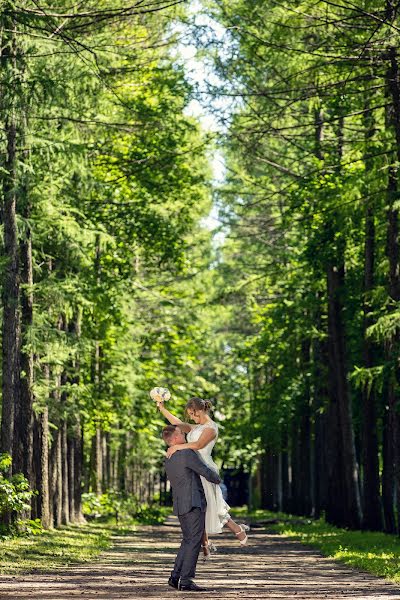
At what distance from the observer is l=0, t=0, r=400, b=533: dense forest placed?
67.9ft

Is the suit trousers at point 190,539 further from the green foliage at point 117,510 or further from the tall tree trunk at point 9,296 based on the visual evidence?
the green foliage at point 117,510

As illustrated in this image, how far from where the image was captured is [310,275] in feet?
113

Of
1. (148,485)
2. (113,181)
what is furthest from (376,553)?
(148,485)

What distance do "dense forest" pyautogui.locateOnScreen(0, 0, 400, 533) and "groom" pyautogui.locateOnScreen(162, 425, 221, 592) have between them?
186 inches

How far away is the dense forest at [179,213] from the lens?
20.7m

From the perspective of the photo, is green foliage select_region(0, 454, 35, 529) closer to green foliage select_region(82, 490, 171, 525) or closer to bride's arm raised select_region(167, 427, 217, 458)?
bride's arm raised select_region(167, 427, 217, 458)

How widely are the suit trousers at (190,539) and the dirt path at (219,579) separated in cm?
32

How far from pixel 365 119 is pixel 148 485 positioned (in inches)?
2049

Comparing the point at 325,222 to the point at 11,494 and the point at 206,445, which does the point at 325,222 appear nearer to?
the point at 11,494

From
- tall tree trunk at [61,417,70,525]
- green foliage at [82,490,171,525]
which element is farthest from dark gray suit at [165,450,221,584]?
green foliage at [82,490,171,525]

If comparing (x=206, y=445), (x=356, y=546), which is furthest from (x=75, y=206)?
(x=206, y=445)

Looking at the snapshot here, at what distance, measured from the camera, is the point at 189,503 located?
13.1 meters

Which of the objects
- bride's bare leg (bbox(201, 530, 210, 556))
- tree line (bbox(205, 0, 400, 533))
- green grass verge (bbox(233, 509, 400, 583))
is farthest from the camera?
tree line (bbox(205, 0, 400, 533))

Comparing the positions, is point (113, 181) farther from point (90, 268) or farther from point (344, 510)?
point (344, 510)
